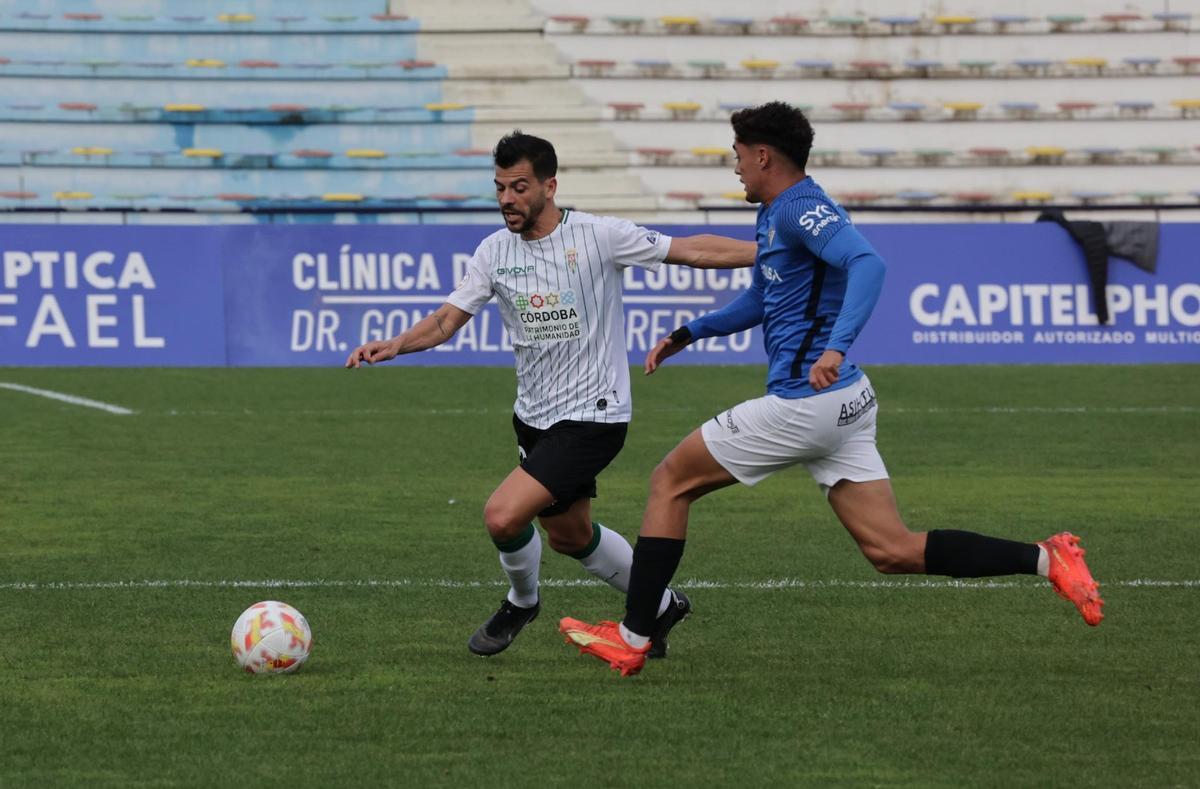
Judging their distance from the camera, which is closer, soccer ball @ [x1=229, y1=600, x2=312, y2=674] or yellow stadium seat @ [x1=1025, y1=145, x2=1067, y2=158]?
soccer ball @ [x1=229, y1=600, x2=312, y2=674]

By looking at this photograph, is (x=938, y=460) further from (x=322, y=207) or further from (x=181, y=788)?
(x=322, y=207)

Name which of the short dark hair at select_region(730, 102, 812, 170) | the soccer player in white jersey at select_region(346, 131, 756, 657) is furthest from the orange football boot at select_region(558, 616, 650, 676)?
the short dark hair at select_region(730, 102, 812, 170)

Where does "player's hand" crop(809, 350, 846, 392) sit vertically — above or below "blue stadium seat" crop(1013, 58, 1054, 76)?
below

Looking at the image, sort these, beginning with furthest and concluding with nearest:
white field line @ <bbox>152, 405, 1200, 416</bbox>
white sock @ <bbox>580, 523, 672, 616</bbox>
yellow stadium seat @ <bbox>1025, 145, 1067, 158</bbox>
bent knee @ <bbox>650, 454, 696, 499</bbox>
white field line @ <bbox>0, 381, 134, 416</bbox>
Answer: yellow stadium seat @ <bbox>1025, 145, 1067, 158</bbox> < white field line @ <bbox>0, 381, 134, 416</bbox> < white field line @ <bbox>152, 405, 1200, 416</bbox> < white sock @ <bbox>580, 523, 672, 616</bbox> < bent knee @ <bbox>650, 454, 696, 499</bbox>

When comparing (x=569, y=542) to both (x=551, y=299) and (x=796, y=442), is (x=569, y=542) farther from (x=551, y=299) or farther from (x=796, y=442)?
(x=796, y=442)

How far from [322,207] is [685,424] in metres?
9.96

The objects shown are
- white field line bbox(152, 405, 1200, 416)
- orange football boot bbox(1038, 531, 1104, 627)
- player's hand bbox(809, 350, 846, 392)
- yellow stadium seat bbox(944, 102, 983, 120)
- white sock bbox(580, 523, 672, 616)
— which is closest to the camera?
player's hand bbox(809, 350, 846, 392)

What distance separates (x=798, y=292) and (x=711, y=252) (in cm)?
59

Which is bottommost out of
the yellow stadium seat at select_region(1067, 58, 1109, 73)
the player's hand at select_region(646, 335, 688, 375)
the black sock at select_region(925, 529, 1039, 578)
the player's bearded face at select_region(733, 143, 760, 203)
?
the black sock at select_region(925, 529, 1039, 578)

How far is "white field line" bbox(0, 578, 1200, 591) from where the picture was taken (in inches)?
295

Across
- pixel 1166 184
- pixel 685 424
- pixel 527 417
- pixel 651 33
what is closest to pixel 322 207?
pixel 651 33

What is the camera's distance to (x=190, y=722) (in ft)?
16.8

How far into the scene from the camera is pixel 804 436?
5.65 meters

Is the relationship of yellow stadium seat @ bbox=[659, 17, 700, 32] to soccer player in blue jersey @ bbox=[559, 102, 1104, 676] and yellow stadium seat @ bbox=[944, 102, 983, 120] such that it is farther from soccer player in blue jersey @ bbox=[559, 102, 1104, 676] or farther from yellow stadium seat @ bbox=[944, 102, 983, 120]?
soccer player in blue jersey @ bbox=[559, 102, 1104, 676]
